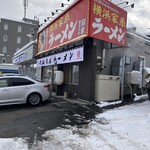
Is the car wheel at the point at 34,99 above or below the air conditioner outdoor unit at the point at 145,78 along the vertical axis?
below

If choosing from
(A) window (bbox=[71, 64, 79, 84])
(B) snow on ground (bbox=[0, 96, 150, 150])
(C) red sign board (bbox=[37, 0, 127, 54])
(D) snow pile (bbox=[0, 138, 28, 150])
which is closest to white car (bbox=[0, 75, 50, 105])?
(A) window (bbox=[71, 64, 79, 84])

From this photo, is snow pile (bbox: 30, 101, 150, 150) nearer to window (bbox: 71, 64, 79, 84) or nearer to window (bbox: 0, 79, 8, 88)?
window (bbox: 0, 79, 8, 88)

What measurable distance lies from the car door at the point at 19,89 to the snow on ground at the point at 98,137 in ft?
12.6

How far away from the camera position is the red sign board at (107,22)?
9161mm

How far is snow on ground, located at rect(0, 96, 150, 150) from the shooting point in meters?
4.55

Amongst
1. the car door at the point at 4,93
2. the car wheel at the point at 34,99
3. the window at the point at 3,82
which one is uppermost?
the window at the point at 3,82

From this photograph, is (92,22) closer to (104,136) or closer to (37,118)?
(37,118)

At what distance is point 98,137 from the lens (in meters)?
5.19

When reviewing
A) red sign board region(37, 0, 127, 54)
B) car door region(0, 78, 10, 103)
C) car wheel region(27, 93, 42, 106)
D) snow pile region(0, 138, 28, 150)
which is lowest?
snow pile region(0, 138, 28, 150)

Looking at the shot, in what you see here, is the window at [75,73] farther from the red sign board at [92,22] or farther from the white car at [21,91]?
the white car at [21,91]

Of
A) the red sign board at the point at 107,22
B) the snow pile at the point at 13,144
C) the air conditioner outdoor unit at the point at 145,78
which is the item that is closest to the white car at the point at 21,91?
the red sign board at the point at 107,22

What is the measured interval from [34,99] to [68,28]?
438cm

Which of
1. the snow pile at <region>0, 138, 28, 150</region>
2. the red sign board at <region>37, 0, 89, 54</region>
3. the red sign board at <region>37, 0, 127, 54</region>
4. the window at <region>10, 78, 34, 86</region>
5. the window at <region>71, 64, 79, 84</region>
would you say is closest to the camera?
the snow pile at <region>0, 138, 28, 150</region>

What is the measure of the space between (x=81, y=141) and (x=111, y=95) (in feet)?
19.7
